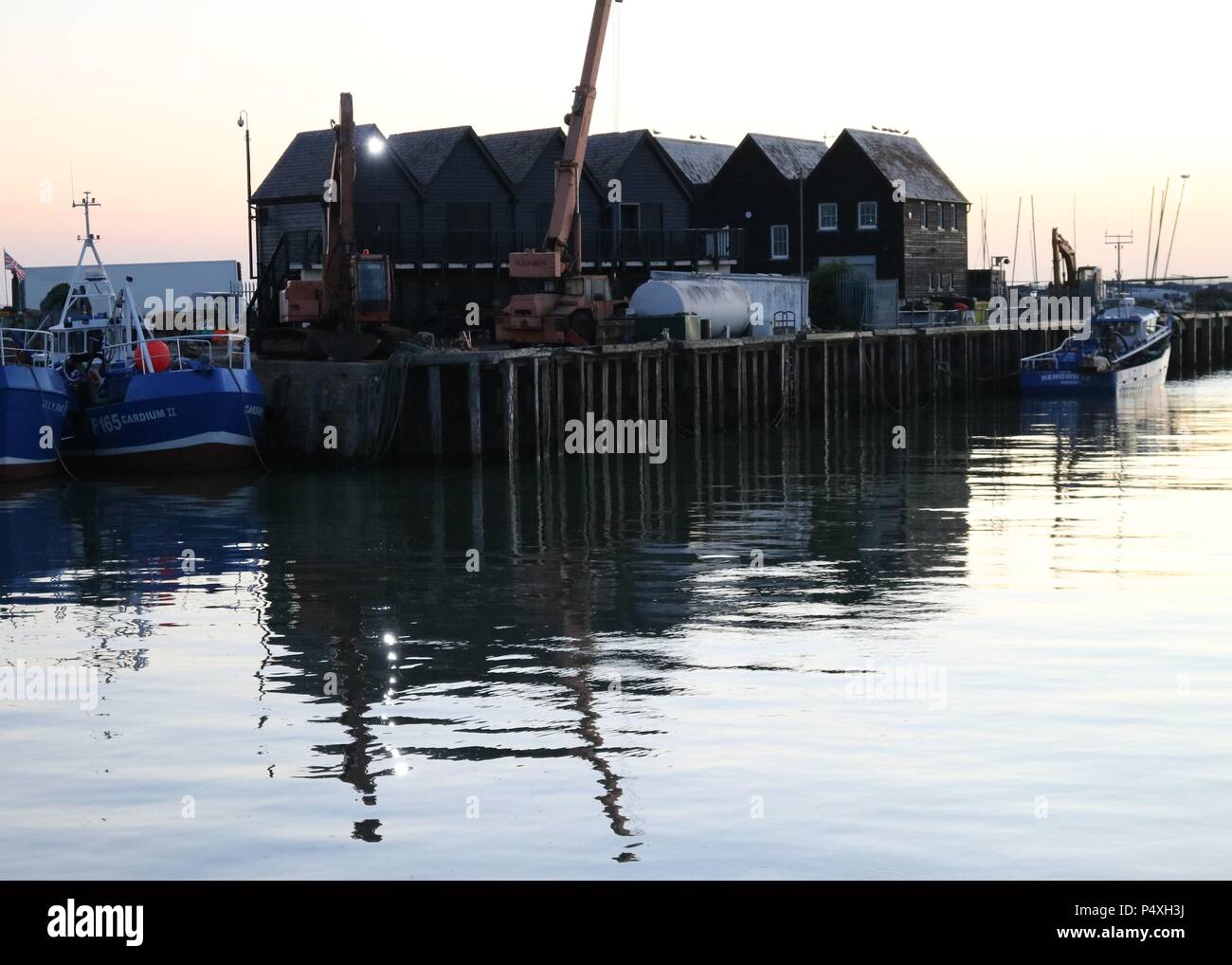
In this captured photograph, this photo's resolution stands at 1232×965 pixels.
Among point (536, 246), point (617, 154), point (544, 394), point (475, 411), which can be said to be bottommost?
point (475, 411)

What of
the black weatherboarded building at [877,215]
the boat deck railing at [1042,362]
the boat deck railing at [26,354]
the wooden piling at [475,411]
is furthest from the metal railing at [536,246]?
the wooden piling at [475,411]

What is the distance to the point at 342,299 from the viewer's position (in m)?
41.6

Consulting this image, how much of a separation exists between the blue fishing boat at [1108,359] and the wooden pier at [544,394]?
8.89m

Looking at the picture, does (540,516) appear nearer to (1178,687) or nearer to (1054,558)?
(1054,558)

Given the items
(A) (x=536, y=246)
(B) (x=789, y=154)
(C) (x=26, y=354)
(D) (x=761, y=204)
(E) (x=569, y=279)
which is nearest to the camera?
(C) (x=26, y=354)

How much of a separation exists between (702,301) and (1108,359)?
20104 mm

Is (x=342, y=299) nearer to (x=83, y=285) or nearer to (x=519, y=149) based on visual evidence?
(x=83, y=285)

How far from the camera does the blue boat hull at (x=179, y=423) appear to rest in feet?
114

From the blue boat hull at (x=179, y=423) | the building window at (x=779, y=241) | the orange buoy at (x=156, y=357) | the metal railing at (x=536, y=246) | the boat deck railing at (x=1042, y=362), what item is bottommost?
the blue boat hull at (x=179, y=423)

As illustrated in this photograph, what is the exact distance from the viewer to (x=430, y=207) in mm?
61562

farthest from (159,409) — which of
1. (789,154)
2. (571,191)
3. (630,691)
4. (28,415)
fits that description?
(789,154)

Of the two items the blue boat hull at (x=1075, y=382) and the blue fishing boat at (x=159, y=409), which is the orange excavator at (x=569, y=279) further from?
the blue boat hull at (x=1075, y=382)

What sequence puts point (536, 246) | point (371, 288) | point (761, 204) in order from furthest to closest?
point (761, 204), point (536, 246), point (371, 288)
